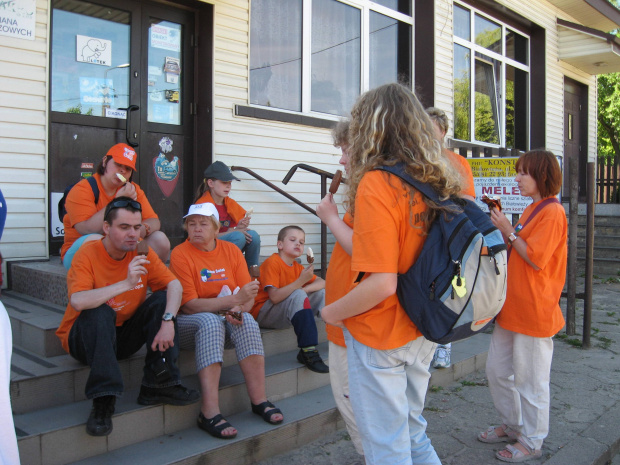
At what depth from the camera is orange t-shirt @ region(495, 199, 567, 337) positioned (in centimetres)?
310

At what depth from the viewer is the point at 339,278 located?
2.29 m

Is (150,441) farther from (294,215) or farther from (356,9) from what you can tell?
(356,9)

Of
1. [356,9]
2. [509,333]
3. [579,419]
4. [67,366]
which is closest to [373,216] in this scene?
[509,333]

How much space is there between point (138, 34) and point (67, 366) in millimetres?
3537

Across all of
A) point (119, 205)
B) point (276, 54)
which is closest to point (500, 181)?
point (276, 54)

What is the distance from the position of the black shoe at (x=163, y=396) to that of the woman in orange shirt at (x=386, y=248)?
136 centimetres

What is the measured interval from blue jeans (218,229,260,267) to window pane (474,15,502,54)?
23.8ft

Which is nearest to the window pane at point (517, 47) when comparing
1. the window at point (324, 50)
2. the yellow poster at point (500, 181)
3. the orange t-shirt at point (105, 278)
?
the window at point (324, 50)

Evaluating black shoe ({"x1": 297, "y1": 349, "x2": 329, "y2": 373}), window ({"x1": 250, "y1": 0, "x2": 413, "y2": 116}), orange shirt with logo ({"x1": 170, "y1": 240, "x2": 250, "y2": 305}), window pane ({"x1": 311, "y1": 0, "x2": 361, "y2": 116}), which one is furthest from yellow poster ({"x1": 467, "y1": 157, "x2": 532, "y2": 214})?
orange shirt with logo ({"x1": 170, "y1": 240, "x2": 250, "y2": 305})

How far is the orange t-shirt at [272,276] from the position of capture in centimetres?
423

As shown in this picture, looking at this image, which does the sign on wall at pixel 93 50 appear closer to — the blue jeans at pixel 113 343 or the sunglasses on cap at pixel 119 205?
the sunglasses on cap at pixel 119 205

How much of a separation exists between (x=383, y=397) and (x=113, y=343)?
1598 millimetres

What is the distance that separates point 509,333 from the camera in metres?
3.25

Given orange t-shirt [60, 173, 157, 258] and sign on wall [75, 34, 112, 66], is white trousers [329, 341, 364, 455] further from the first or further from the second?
sign on wall [75, 34, 112, 66]
